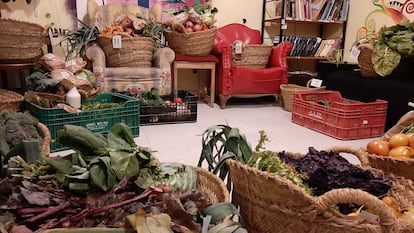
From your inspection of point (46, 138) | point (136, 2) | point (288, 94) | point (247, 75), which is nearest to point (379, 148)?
point (46, 138)

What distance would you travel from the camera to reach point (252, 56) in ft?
12.8

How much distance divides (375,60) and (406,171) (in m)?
1.87

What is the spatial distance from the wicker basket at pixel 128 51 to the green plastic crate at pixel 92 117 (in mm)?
610

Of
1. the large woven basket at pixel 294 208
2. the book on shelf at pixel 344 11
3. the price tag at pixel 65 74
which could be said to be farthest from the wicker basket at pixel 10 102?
the book on shelf at pixel 344 11

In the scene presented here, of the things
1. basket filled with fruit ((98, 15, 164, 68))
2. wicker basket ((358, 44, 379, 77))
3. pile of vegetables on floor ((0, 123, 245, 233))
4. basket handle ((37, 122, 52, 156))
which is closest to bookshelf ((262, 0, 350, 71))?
wicker basket ((358, 44, 379, 77))

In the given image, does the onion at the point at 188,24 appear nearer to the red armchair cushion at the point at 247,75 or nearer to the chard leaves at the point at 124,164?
the red armchair cushion at the point at 247,75

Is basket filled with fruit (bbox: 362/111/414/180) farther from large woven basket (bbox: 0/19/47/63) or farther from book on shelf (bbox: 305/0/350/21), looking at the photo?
book on shelf (bbox: 305/0/350/21)

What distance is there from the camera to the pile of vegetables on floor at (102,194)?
743 mm

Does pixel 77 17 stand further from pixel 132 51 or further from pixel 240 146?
pixel 240 146

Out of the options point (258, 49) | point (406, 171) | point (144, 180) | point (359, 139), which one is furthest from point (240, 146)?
point (258, 49)

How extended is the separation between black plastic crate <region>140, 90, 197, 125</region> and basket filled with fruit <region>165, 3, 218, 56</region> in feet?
2.10

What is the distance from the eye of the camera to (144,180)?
2.98 ft

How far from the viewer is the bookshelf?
13.9ft

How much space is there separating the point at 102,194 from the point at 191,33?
2850 millimetres
